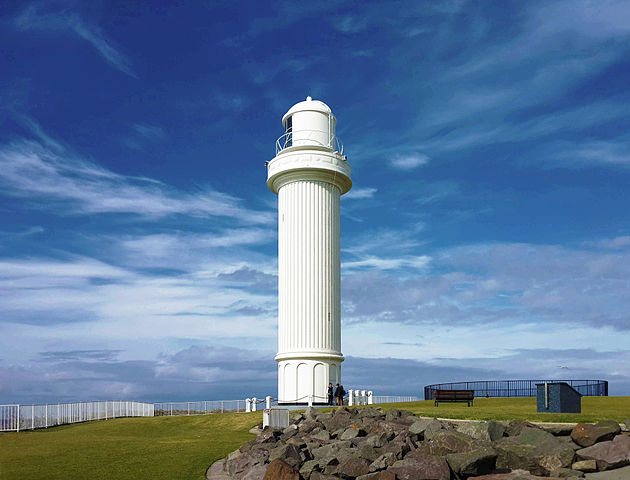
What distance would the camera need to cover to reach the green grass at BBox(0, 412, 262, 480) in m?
17.5

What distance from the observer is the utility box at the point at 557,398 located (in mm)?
20891

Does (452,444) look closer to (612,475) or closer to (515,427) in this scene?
(515,427)

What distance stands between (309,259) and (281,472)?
20.5 meters

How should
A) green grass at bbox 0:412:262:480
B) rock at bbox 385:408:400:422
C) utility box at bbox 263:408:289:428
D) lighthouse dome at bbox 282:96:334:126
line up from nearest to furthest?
green grass at bbox 0:412:262:480 < rock at bbox 385:408:400:422 < utility box at bbox 263:408:289:428 < lighthouse dome at bbox 282:96:334:126

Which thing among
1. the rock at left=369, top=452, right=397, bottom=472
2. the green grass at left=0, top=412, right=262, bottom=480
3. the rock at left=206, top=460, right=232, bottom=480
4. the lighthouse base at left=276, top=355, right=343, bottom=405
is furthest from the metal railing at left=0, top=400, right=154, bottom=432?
the rock at left=369, top=452, right=397, bottom=472

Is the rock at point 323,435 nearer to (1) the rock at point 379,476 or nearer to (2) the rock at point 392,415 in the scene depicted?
(2) the rock at point 392,415

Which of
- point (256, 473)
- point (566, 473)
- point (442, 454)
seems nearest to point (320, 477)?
point (256, 473)

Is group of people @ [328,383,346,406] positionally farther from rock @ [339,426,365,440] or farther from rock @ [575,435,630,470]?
rock @ [575,435,630,470]

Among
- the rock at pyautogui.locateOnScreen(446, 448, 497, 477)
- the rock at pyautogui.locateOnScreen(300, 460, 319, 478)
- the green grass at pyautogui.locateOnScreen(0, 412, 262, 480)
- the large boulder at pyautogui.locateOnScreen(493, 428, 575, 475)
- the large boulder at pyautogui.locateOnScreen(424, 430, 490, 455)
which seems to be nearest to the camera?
the rock at pyautogui.locateOnScreen(446, 448, 497, 477)

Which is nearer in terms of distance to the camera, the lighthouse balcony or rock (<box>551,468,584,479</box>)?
rock (<box>551,468,584,479</box>)

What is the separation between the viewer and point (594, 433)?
15203 mm

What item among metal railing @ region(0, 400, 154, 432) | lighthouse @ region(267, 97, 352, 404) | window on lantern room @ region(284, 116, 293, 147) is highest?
window on lantern room @ region(284, 116, 293, 147)

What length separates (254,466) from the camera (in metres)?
15.9

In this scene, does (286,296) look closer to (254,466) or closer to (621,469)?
(254,466)
